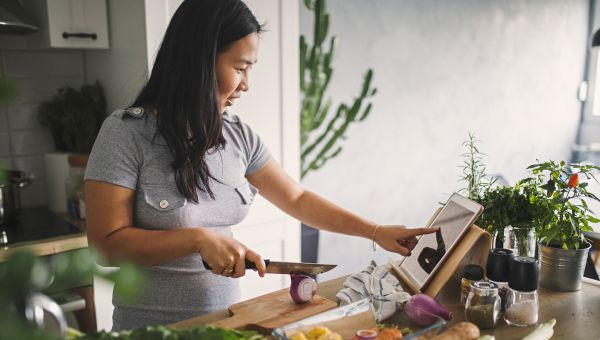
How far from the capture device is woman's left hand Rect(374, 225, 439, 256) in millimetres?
1375

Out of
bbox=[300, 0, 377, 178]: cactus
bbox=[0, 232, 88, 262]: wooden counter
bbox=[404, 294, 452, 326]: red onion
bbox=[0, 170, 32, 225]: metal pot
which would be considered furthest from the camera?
bbox=[300, 0, 377, 178]: cactus

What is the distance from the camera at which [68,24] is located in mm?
2145

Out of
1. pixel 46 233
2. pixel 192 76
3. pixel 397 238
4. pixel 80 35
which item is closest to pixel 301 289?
pixel 397 238

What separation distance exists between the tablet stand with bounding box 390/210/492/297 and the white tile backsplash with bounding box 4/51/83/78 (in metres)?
1.93

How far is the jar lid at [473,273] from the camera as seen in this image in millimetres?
1183

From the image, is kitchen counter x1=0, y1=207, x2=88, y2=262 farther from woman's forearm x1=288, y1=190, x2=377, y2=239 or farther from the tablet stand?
the tablet stand

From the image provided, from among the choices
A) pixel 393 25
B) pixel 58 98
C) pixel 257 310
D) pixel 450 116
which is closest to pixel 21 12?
pixel 58 98

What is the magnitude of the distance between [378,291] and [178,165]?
0.56 metres

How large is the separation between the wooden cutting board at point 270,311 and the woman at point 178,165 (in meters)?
0.18

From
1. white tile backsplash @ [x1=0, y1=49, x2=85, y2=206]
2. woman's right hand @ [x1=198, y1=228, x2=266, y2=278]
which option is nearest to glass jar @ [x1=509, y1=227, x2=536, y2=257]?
woman's right hand @ [x1=198, y1=228, x2=266, y2=278]

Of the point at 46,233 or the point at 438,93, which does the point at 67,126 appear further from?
the point at 438,93

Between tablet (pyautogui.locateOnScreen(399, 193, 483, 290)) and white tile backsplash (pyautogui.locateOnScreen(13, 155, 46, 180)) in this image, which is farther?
white tile backsplash (pyautogui.locateOnScreen(13, 155, 46, 180))

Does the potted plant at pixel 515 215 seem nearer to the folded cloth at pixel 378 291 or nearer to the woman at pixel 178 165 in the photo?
the woman at pixel 178 165

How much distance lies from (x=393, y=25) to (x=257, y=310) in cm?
293
